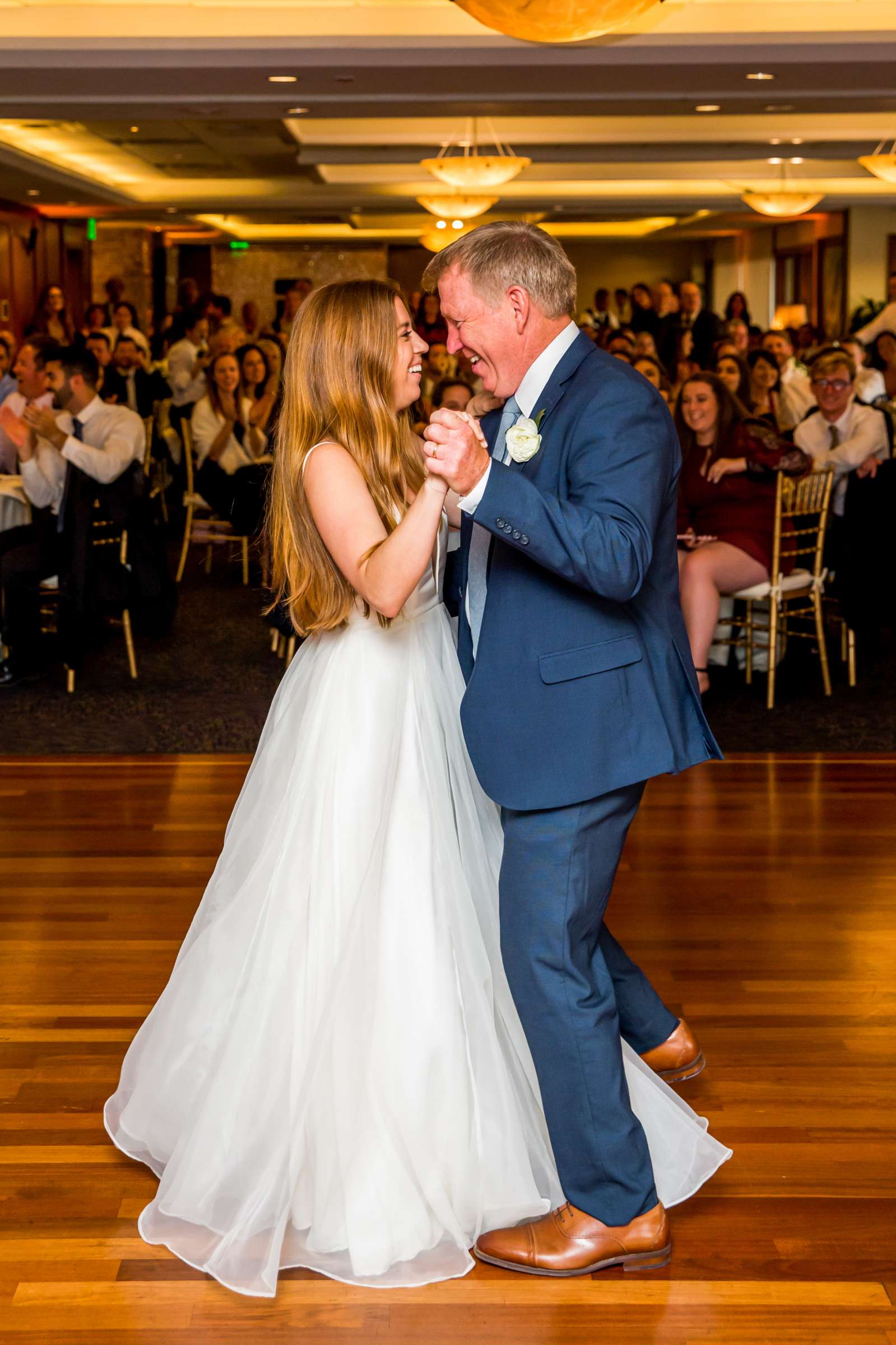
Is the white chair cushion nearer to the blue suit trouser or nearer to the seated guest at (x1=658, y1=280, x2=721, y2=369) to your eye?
the blue suit trouser

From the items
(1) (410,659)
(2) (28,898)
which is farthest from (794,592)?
(1) (410,659)

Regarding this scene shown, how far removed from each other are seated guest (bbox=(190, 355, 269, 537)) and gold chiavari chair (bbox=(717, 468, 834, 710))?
3.05m

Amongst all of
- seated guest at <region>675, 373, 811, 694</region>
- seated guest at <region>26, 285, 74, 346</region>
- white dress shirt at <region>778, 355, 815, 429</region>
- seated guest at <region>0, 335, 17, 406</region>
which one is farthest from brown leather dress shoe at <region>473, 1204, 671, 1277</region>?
seated guest at <region>26, 285, 74, 346</region>

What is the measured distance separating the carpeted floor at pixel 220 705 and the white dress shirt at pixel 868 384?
3.03 meters

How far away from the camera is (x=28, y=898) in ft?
12.3

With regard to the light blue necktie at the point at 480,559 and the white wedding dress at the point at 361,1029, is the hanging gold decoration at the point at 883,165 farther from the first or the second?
the light blue necktie at the point at 480,559

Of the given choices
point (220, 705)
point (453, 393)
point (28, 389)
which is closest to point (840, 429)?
point (453, 393)

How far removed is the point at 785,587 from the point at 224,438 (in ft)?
12.3

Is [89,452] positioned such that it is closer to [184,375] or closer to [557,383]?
[557,383]

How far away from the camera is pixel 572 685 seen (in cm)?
195

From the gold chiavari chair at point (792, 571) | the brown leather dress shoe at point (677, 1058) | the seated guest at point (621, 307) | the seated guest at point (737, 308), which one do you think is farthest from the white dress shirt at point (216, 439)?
the seated guest at point (621, 307)

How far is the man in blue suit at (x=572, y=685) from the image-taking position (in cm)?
189

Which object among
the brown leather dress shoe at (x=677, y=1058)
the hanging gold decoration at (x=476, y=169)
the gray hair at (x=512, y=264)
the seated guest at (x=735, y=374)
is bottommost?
the brown leather dress shoe at (x=677, y=1058)

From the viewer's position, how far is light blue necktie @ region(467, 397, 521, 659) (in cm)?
208
